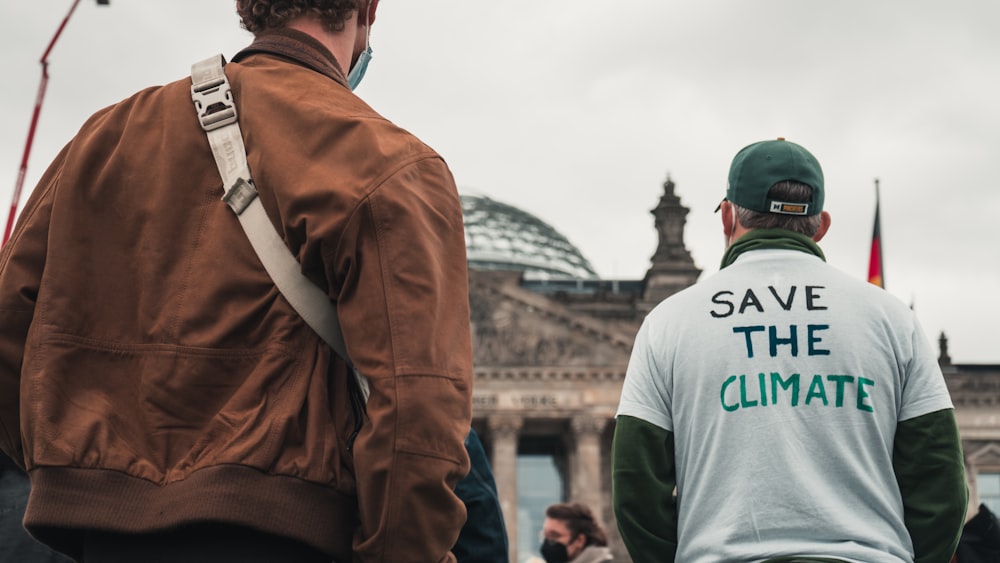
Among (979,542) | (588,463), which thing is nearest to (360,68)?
(979,542)

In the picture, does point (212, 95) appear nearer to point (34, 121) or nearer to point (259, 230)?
point (259, 230)

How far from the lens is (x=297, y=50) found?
119 inches

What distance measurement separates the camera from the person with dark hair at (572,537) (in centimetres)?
879

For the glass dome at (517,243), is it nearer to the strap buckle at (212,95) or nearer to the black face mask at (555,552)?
the black face mask at (555,552)

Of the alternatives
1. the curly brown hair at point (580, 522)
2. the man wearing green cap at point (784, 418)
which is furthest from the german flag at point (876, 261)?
the man wearing green cap at point (784, 418)

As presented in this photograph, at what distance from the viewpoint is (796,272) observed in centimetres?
389

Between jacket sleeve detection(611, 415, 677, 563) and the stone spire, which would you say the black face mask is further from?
the stone spire

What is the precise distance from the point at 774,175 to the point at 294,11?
164cm

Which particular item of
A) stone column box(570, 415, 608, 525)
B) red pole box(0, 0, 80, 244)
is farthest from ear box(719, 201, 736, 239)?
stone column box(570, 415, 608, 525)

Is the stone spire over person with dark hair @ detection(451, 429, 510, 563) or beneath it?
over

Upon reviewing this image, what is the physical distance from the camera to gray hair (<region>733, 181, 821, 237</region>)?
4.00 meters

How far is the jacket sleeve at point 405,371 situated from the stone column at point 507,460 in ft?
128

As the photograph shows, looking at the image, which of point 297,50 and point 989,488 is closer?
point 297,50

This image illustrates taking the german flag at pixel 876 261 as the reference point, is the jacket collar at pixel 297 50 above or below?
below
